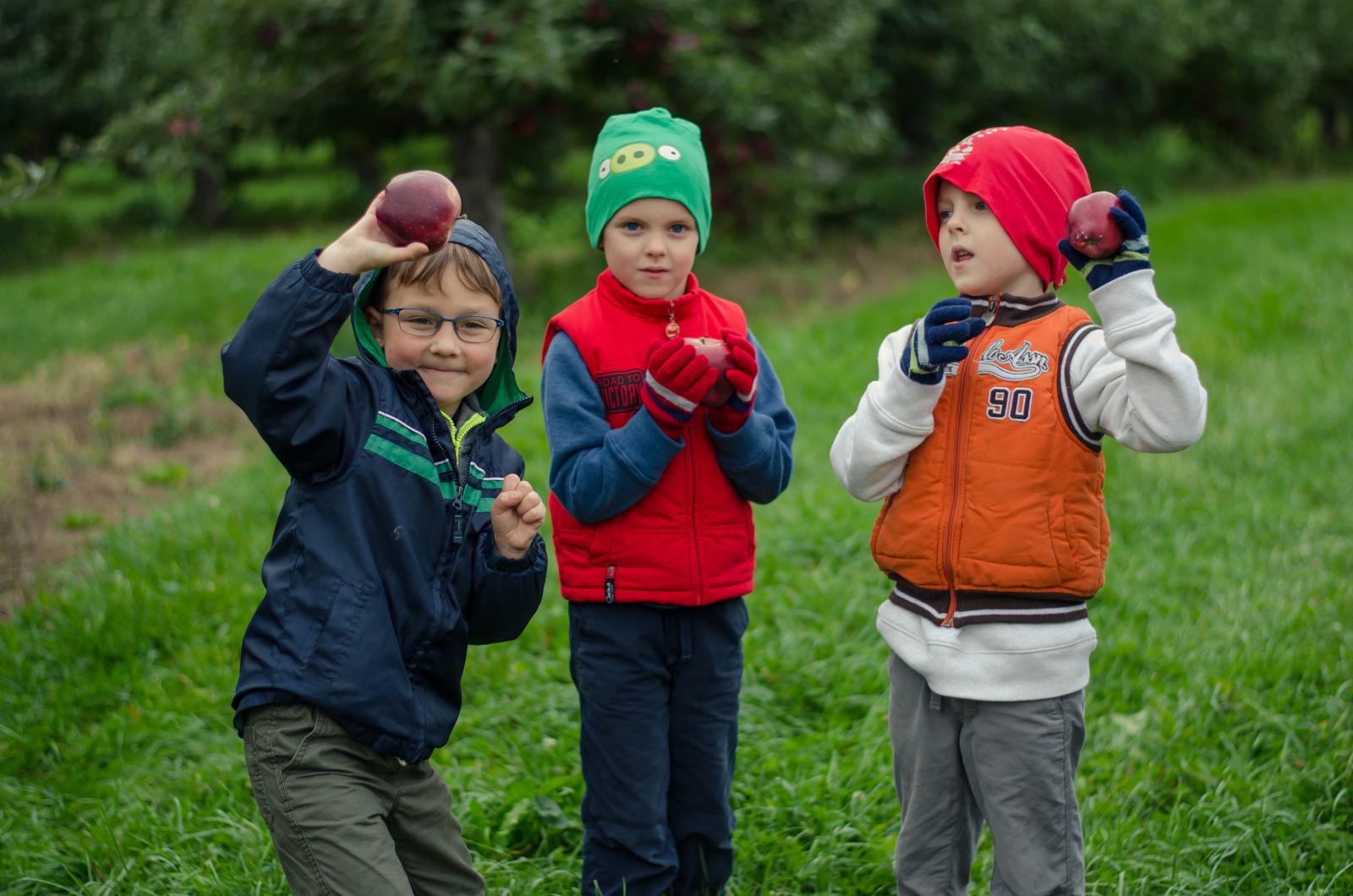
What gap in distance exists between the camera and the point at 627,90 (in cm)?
853

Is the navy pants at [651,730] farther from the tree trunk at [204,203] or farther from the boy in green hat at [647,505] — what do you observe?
the tree trunk at [204,203]

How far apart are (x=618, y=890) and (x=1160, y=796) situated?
155 cm

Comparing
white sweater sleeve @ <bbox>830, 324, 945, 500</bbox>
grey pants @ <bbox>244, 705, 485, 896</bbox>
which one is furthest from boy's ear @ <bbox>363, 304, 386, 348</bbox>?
white sweater sleeve @ <bbox>830, 324, 945, 500</bbox>

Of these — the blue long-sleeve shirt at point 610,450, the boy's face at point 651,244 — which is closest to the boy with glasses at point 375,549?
the blue long-sleeve shirt at point 610,450

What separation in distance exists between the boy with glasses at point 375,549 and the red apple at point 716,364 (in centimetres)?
39

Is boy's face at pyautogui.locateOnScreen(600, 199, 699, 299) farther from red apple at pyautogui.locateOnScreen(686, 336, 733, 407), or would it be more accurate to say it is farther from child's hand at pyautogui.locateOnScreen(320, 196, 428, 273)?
child's hand at pyautogui.locateOnScreen(320, 196, 428, 273)

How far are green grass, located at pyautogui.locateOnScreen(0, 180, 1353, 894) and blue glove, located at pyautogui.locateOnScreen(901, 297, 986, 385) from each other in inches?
57.5

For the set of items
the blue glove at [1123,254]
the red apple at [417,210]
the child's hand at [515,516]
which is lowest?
the child's hand at [515,516]

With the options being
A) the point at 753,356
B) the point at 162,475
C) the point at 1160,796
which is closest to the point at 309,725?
the point at 753,356

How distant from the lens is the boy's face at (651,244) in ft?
8.89

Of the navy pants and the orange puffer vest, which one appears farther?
the navy pants

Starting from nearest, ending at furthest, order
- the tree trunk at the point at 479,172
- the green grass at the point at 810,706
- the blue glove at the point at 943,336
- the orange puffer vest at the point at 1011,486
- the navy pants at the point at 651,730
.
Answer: the blue glove at the point at 943,336, the orange puffer vest at the point at 1011,486, the navy pants at the point at 651,730, the green grass at the point at 810,706, the tree trunk at the point at 479,172

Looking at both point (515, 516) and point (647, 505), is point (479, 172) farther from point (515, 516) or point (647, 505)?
point (515, 516)

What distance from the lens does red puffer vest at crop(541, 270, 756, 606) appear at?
275 cm
